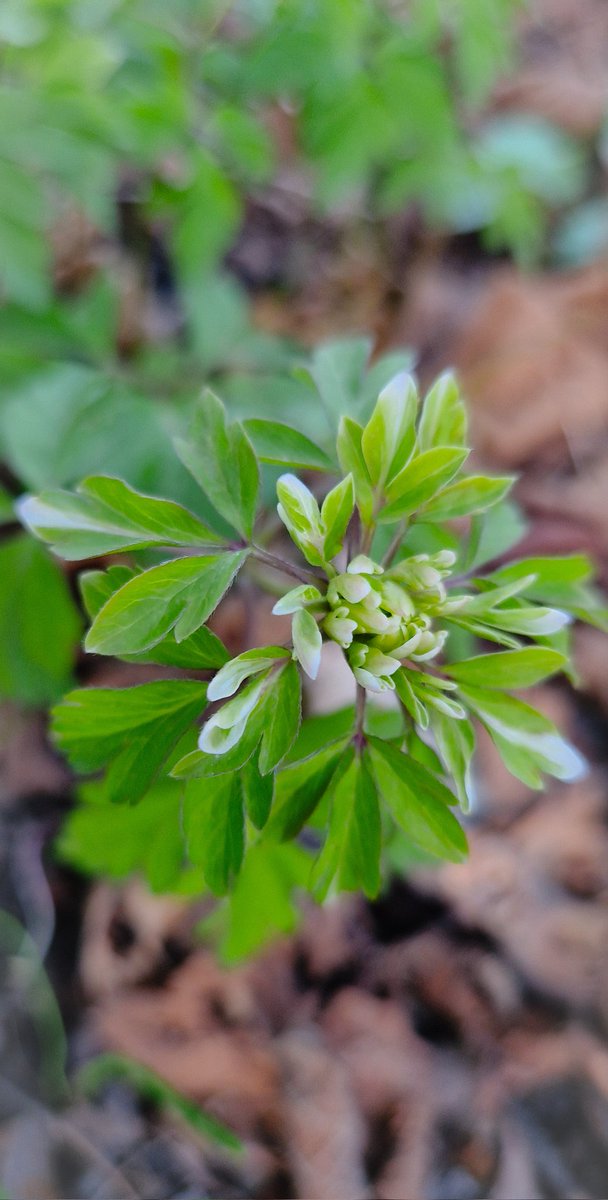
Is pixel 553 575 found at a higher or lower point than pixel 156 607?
lower

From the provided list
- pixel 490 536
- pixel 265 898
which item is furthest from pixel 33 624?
pixel 490 536

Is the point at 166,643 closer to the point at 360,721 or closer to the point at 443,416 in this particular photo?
the point at 360,721

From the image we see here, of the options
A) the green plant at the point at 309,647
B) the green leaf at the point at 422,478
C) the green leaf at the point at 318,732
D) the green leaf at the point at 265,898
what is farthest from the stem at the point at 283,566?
the green leaf at the point at 265,898

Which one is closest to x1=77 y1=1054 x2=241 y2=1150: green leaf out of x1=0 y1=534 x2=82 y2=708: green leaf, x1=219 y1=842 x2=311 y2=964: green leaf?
x1=219 y1=842 x2=311 y2=964: green leaf

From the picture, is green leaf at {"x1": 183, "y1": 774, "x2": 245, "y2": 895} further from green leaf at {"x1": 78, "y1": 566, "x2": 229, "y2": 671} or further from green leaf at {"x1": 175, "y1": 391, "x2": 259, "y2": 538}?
green leaf at {"x1": 175, "y1": 391, "x2": 259, "y2": 538}

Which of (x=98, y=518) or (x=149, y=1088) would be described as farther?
(x=149, y=1088)

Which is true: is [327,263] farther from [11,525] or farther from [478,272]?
[11,525]

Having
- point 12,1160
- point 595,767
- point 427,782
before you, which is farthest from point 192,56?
point 12,1160
